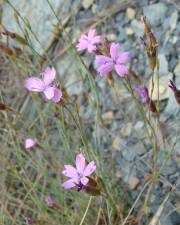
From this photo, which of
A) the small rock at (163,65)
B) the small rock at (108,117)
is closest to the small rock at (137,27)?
the small rock at (163,65)

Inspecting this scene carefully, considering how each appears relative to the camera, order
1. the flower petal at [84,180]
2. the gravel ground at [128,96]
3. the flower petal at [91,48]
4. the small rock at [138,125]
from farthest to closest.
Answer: the small rock at [138,125] < the gravel ground at [128,96] < the flower petal at [91,48] < the flower petal at [84,180]

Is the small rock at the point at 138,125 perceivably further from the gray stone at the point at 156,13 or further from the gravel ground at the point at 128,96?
the gray stone at the point at 156,13

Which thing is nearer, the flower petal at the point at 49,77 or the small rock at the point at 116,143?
the flower petal at the point at 49,77

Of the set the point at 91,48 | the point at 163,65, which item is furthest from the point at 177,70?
the point at 91,48

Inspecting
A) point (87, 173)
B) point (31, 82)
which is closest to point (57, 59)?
point (31, 82)

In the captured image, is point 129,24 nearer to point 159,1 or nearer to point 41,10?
point 159,1

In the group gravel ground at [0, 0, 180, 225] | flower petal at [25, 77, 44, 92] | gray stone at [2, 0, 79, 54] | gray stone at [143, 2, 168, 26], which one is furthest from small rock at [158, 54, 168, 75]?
flower petal at [25, 77, 44, 92]

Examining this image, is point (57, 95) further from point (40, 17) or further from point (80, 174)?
point (40, 17)
